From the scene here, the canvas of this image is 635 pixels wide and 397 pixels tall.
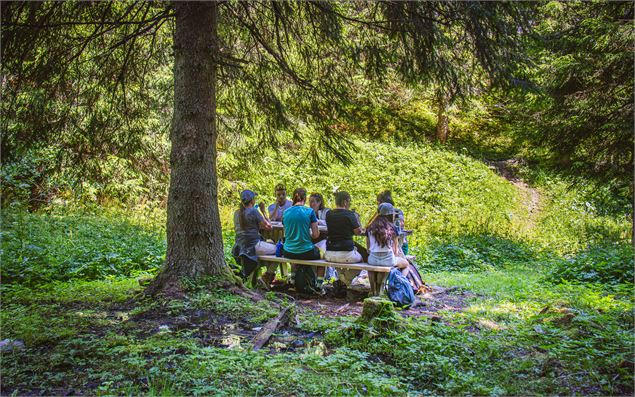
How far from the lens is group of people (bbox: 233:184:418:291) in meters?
7.21

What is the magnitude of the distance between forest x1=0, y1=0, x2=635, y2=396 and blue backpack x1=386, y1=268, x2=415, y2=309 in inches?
1.6

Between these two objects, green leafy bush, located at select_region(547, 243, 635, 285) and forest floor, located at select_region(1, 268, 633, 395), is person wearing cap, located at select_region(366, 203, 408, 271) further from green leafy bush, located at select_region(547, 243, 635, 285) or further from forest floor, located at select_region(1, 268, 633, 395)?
green leafy bush, located at select_region(547, 243, 635, 285)

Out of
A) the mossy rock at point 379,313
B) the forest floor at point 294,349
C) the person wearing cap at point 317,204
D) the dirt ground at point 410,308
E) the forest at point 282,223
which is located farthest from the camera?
the person wearing cap at point 317,204

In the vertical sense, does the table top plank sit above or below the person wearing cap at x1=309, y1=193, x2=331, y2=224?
below

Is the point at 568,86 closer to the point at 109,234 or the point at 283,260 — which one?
the point at 283,260

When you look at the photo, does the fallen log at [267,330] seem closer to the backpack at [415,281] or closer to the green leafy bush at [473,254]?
the backpack at [415,281]

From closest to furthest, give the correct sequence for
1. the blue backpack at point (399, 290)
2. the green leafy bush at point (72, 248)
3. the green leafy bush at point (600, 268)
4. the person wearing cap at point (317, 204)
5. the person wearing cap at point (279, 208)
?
the blue backpack at point (399, 290)
the green leafy bush at point (72, 248)
the green leafy bush at point (600, 268)
the person wearing cap at point (317, 204)
the person wearing cap at point (279, 208)

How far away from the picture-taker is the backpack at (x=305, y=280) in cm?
782

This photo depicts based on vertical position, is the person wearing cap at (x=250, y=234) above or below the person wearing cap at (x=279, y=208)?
below

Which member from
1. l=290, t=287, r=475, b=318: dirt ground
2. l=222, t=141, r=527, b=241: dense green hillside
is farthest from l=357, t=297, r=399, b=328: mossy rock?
l=222, t=141, r=527, b=241: dense green hillside

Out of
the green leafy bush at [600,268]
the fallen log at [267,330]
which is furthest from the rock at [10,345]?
the green leafy bush at [600,268]

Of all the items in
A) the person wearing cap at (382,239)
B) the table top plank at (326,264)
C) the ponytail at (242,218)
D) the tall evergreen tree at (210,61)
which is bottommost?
the table top plank at (326,264)

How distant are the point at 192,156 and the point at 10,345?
9.17ft

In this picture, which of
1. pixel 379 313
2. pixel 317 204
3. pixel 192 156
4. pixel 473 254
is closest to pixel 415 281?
pixel 317 204
